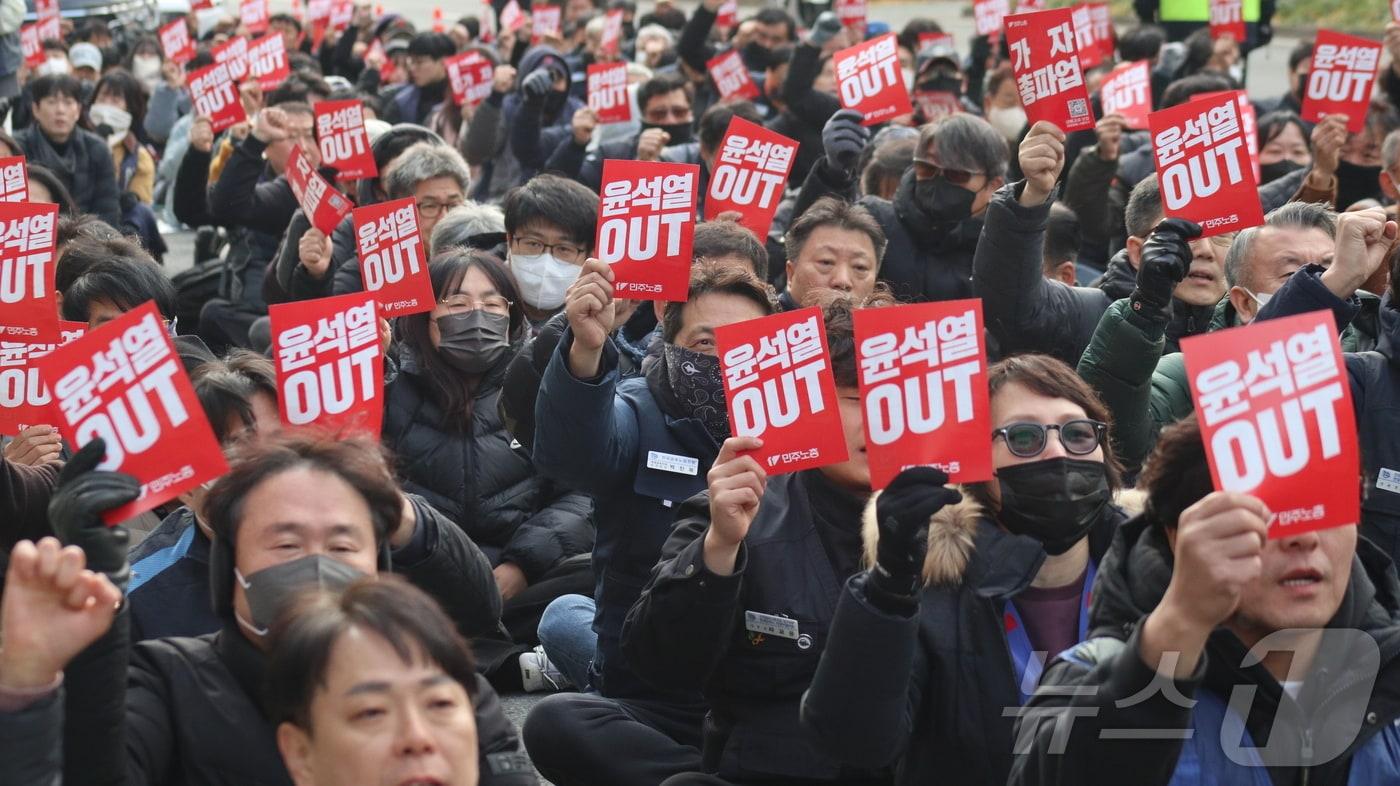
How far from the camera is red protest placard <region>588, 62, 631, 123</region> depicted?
10859 mm

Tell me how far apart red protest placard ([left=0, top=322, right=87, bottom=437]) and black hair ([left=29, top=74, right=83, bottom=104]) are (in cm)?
640

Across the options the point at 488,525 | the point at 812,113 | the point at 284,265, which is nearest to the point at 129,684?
the point at 488,525

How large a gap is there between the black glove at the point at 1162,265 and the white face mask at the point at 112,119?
10.5m

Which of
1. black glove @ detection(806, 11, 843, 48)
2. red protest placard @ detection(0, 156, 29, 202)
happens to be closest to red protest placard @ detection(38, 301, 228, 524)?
red protest placard @ detection(0, 156, 29, 202)

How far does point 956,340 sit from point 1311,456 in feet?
2.86

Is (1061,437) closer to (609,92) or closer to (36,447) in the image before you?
(36,447)

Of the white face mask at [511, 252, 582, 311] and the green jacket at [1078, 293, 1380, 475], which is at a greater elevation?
the green jacket at [1078, 293, 1380, 475]

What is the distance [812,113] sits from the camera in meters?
10.9

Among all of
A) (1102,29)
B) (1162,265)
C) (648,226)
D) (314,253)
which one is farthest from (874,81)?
(1102,29)

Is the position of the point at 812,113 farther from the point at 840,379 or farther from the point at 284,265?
the point at 840,379

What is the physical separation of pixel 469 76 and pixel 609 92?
201cm

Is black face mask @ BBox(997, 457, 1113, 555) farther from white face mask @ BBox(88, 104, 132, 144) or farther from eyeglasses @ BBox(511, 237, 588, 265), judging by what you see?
white face mask @ BBox(88, 104, 132, 144)

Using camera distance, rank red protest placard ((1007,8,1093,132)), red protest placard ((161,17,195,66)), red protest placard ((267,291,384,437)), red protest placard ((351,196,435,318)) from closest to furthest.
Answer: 1. red protest placard ((267,291,384,437))
2. red protest placard ((351,196,435,318))
3. red protest placard ((1007,8,1093,132))
4. red protest placard ((161,17,195,66))

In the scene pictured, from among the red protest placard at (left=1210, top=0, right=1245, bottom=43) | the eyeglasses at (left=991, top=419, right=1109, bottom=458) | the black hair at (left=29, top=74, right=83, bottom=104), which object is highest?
the eyeglasses at (left=991, top=419, right=1109, bottom=458)
